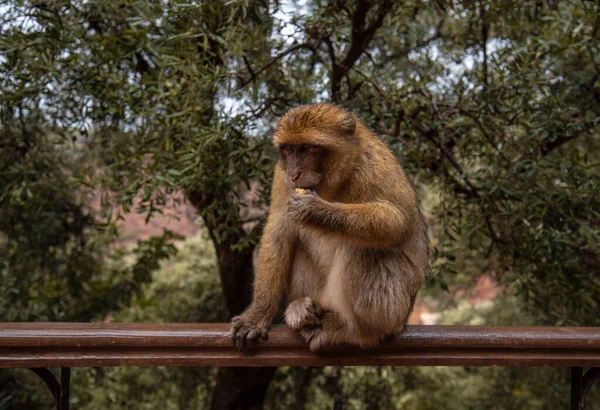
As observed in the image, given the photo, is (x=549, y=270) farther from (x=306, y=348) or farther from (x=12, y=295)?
(x=12, y=295)

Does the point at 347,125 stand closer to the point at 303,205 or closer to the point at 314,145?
the point at 314,145

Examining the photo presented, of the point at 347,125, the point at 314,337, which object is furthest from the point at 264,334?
the point at 347,125

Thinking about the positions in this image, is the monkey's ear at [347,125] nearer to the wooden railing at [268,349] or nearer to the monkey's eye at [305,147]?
the monkey's eye at [305,147]

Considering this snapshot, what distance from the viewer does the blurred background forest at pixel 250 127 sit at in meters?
2.88

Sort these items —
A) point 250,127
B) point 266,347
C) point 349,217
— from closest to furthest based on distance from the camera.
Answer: point 266,347 < point 349,217 < point 250,127

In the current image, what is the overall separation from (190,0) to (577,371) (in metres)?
2.19

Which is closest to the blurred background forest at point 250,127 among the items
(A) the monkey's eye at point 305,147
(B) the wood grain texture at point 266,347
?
(A) the monkey's eye at point 305,147

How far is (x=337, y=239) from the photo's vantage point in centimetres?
215

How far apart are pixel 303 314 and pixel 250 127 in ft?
4.57

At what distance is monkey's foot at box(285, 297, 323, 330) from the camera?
6.63 ft

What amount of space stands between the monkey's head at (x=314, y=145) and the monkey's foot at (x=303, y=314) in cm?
45

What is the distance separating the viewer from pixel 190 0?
264 centimetres

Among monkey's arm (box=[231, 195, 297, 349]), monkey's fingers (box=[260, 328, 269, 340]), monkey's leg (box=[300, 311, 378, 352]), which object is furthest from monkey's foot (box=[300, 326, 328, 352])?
monkey's arm (box=[231, 195, 297, 349])

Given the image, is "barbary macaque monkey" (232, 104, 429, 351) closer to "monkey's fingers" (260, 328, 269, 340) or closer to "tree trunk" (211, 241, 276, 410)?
"monkey's fingers" (260, 328, 269, 340)
